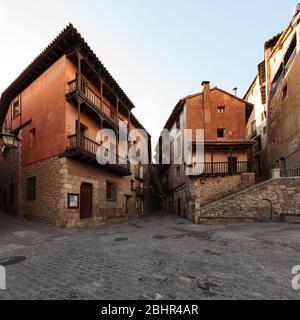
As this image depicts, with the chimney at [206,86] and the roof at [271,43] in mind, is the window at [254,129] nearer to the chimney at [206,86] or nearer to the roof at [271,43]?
the roof at [271,43]

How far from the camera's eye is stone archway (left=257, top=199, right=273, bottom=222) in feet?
44.8

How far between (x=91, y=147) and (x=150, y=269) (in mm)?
10034

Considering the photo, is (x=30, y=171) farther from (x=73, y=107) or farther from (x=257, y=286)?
(x=257, y=286)

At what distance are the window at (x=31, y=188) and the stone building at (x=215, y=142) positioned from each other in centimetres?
1168

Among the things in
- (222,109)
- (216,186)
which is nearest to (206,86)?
(222,109)

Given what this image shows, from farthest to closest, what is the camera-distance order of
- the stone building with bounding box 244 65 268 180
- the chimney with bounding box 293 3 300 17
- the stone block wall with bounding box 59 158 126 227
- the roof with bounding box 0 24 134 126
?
the stone building with bounding box 244 65 268 180 < the chimney with bounding box 293 3 300 17 < the roof with bounding box 0 24 134 126 < the stone block wall with bounding box 59 158 126 227

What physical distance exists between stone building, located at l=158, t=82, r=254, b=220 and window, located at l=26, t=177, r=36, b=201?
11681 mm

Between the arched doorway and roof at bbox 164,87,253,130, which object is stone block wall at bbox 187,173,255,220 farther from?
roof at bbox 164,87,253,130

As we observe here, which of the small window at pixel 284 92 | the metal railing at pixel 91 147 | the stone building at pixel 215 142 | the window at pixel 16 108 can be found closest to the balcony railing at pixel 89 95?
the metal railing at pixel 91 147

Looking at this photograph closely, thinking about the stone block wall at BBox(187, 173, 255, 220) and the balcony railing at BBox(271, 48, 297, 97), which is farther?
the balcony railing at BBox(271, 48, 297, 97)

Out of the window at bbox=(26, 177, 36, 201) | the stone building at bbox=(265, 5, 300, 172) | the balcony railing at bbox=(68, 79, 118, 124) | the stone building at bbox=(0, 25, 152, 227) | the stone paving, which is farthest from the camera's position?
the stone building at bbox=(265, 5, 300, 172)

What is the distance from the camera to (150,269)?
4.78 meters

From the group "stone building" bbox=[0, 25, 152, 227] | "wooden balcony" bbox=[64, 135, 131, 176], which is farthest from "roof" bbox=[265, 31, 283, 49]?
"wooden balcony" bbox=[64, 135, 131, 176]

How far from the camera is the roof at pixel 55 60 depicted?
11852 mm
